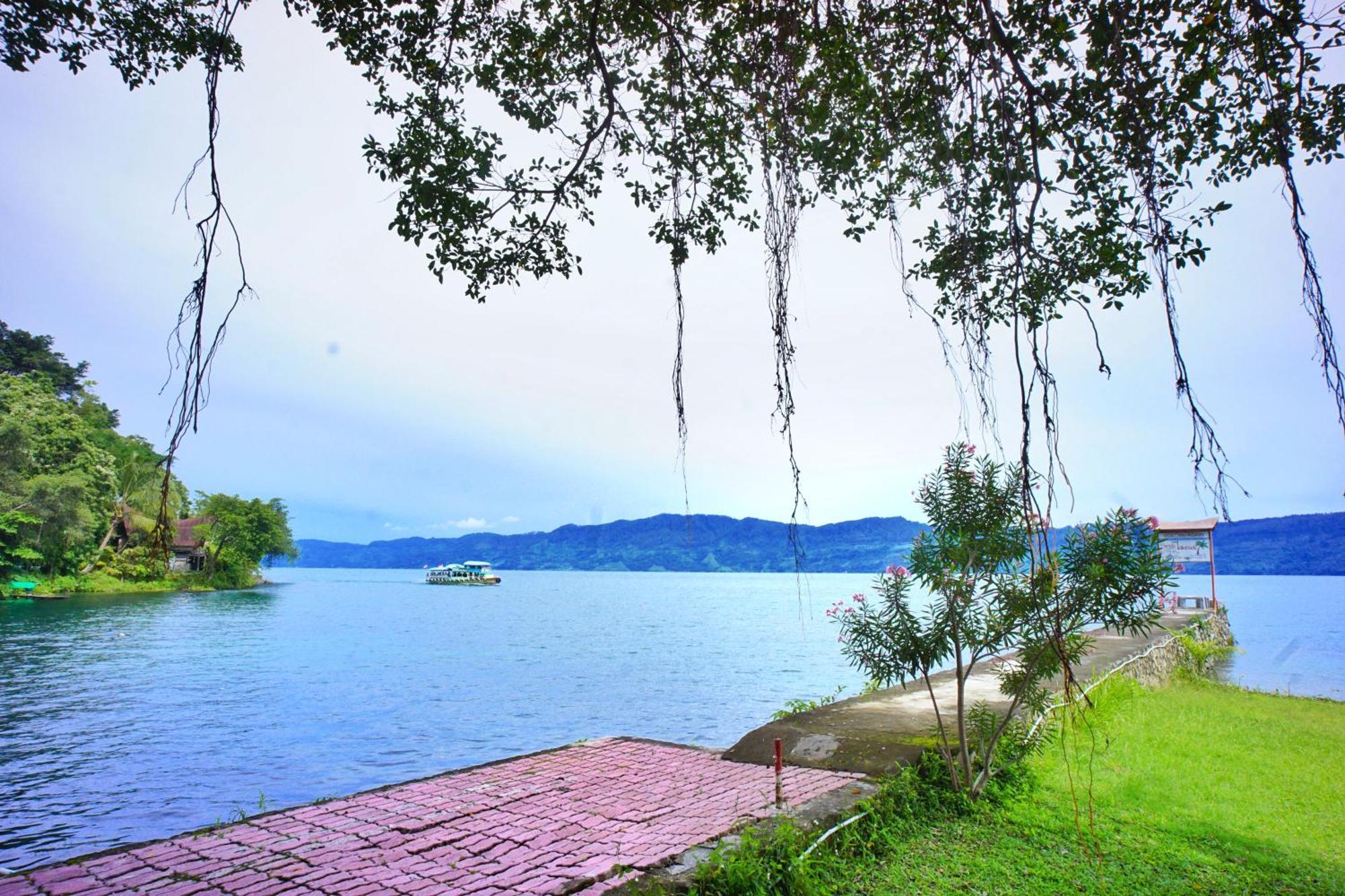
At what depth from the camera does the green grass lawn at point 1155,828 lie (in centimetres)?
485

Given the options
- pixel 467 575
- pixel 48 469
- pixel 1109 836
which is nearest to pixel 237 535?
pixel 48 469

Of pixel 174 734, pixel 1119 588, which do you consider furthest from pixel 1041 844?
pixel 174 734

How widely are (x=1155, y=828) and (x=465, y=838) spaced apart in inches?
209

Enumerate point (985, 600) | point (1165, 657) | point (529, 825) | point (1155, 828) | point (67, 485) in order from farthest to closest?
1. point (67, 485)
2. point (1165, 657)
3. point (985, 600)
4. point (1155, 828)
5. point (529, 825)

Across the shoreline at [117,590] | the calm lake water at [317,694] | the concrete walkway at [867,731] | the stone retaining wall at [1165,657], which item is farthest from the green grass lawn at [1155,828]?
the shoreline at [117,590]

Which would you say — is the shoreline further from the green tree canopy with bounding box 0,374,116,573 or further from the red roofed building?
the green tree canopy with bounding box 0,374,116,573

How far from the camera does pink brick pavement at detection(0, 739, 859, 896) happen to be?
14.8 ft

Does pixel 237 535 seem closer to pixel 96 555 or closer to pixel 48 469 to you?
pixel 96 555

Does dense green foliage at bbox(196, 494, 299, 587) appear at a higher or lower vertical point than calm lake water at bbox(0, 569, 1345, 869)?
higher

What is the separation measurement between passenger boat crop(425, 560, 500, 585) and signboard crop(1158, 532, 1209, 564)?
3358 inches

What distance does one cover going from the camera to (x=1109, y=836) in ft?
18.9

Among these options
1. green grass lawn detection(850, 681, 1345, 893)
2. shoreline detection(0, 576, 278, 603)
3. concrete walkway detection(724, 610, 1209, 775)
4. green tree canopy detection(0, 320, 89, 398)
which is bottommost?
green grass lawn detection(850, 681, 1345, 893)

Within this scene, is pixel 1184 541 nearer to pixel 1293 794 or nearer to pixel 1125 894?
pixel 1293 794

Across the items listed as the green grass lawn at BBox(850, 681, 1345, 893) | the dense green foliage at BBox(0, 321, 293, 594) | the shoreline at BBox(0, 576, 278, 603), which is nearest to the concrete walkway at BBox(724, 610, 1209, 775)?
the green grass lawn at BBox(850, 681, 1345, 893)
